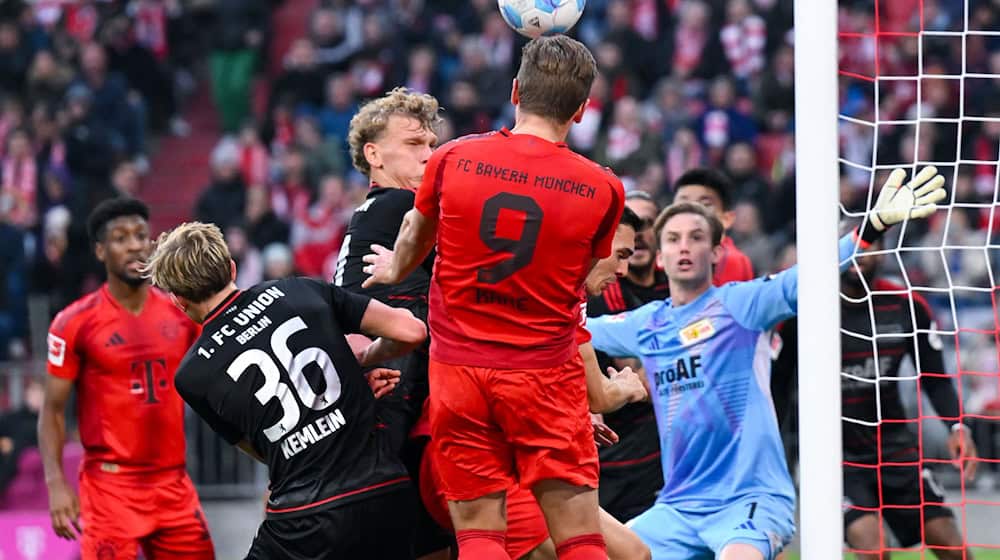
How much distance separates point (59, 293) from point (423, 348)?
35.7ft

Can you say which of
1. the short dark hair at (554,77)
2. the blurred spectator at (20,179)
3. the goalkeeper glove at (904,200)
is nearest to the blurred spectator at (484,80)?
the blurred spectator at (20,179)

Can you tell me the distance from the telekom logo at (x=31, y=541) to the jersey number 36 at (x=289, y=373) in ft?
21.6

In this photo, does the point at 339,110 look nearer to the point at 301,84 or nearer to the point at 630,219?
the point at 301,84

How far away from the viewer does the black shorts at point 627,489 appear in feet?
27.3

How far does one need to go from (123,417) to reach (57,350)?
56cm

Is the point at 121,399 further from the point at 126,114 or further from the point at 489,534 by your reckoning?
the point at 126,114

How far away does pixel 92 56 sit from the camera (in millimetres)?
18906

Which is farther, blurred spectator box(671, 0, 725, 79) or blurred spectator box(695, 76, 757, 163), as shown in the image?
blurred spectator box(671, 0, 725, 79)

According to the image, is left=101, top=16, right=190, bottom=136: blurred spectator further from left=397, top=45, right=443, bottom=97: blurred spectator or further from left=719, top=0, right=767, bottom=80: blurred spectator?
left=719, top=0, right=767, bottom=80: blurred spectator

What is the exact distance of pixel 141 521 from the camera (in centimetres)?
813

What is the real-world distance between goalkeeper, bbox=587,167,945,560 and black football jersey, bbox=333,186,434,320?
1.55 meters

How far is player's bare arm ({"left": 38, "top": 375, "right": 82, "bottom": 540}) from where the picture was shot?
327 inches

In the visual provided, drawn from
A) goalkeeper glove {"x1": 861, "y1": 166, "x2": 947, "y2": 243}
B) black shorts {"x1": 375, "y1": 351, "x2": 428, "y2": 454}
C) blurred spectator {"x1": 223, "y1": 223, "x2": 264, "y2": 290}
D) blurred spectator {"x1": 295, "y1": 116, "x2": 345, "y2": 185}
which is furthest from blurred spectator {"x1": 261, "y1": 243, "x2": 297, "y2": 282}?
goalkeeper glove {"x1": 861, "y1": 166, "x2": 947, "y2": 243}

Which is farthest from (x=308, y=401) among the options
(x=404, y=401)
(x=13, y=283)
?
(x=13, y=283)
